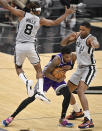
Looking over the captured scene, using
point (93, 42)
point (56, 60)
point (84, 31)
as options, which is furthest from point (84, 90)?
point (84, 31)

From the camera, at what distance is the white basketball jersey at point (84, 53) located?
1102 centimetres

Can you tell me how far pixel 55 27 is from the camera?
85.1 feet

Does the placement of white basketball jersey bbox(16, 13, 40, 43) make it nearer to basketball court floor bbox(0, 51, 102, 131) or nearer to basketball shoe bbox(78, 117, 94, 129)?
basketball court floor bbox(0, 51, 102, 131)

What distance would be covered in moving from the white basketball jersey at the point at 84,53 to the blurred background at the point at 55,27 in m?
7.81

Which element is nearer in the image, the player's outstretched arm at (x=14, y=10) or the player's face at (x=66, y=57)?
the player's face at (x=66, y=57)

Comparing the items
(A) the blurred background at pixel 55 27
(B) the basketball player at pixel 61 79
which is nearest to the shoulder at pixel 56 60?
(B) the basketball player at pixel 61 79

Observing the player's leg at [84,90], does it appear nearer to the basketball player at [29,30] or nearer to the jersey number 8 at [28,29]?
the basketball player at [29,30]

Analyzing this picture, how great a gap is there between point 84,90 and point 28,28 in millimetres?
1825

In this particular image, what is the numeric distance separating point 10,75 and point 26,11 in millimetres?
4350

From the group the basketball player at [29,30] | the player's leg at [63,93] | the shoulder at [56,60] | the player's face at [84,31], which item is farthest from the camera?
the basketball player at [29,30]

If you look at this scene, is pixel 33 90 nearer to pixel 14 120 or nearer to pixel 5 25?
pixel 14 120

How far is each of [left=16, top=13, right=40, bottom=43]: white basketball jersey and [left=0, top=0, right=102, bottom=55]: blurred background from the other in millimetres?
7166

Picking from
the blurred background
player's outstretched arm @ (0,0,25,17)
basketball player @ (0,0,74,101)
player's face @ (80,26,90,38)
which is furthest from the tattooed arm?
the blurred background

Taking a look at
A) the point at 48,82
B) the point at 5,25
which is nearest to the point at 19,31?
the point at 48,82
